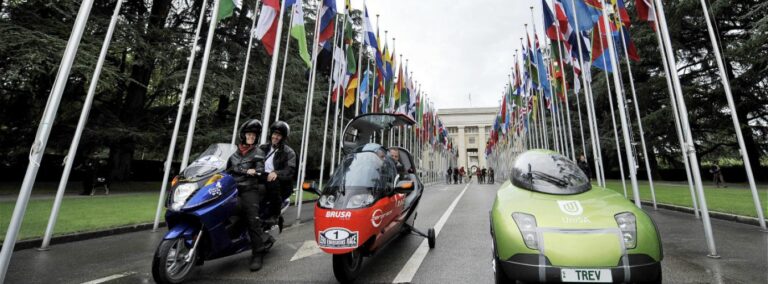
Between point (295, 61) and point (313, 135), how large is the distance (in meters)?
4.39

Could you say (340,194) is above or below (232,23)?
below

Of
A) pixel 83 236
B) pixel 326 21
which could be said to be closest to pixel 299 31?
pixel 326 21

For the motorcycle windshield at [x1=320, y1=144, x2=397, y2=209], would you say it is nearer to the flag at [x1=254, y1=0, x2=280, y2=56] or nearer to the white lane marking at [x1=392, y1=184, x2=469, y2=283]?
the white lane marking at [x1=392, y1=184, x2=469, y2=283]

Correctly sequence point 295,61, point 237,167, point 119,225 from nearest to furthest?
point 237,167
point 119,225
point 295,61

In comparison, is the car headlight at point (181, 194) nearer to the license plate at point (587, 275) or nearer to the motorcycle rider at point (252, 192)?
the motorcycle rider at point (252, 192)

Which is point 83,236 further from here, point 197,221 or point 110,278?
point 197,221

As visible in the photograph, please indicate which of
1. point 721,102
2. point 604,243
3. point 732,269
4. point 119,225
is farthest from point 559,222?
point 721,102

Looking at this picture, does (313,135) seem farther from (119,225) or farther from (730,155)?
(730,155)

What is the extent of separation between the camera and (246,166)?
4.89m

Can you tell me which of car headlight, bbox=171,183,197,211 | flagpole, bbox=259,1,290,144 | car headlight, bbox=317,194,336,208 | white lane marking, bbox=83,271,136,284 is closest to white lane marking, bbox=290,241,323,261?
car headlight, bbox=317,194,336,208

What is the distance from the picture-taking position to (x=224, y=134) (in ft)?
63.0

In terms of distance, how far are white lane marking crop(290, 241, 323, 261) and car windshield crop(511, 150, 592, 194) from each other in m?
3.14

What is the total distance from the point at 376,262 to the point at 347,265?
1132 mm

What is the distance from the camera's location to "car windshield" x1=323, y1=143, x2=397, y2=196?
14.4 ft
